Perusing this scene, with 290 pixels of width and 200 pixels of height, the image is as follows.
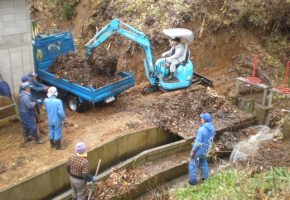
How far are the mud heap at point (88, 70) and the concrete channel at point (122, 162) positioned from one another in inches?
86.6

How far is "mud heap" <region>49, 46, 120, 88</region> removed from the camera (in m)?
11.4

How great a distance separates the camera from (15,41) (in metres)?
10.6

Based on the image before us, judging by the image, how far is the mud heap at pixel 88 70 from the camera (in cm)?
1137

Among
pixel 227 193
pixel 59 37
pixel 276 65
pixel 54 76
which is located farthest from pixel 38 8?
pixel 227 193

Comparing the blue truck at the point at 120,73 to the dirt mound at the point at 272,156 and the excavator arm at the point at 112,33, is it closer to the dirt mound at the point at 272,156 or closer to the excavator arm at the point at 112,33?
the excavator arm at the point at 112,33

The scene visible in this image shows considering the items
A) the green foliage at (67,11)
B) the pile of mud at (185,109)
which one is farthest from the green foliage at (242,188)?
the green foliage at (67,11)

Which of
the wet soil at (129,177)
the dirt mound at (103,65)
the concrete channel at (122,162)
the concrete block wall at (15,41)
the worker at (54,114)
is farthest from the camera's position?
the dirt mound at (103,65)

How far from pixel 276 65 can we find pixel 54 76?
386 inches

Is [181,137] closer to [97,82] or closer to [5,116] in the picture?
[97,82]

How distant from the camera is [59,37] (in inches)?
493

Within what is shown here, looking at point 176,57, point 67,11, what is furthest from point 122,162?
point 67,11

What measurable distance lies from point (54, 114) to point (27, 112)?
2.53 ft

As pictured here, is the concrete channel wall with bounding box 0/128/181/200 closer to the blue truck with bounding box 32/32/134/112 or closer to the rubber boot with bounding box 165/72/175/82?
the blue truck with bounding box 32/32/134/112

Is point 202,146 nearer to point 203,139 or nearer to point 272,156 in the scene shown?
point 203,139
